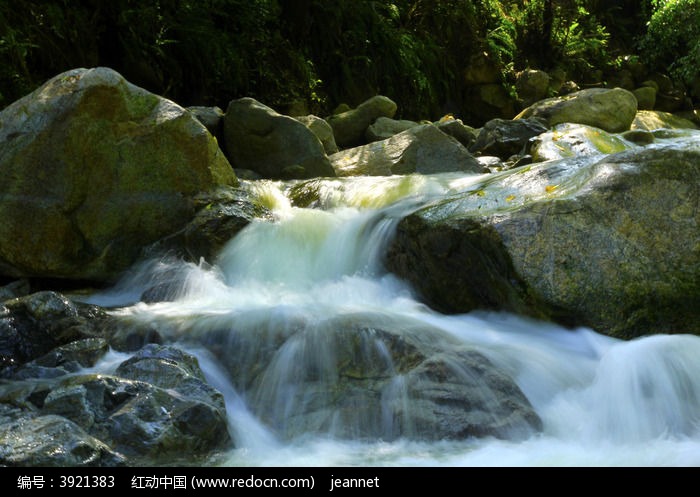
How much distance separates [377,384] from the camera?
388 centimetres

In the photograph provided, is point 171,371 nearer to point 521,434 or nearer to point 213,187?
point 521,434

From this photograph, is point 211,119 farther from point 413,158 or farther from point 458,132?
point 458,132

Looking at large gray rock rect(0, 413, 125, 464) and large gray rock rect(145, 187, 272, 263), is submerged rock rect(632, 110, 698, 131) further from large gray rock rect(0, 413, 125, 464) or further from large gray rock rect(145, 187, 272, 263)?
large gray rock rect(0, 413, 125, 464)

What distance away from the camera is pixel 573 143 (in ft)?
28.4

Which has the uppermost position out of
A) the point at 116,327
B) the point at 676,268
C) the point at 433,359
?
the point at 676,268

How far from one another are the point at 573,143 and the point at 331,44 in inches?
242

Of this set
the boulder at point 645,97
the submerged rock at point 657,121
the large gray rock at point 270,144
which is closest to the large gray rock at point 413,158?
the large gray rock at point 270,144

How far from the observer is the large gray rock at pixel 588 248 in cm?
447

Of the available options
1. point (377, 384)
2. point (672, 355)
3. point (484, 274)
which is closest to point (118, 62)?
point (484, 274)

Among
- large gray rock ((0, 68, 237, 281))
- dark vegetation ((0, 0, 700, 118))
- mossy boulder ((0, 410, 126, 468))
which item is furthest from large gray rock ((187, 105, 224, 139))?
mossy boulder ((0, 410, 126, 468))

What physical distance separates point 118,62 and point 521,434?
870cm

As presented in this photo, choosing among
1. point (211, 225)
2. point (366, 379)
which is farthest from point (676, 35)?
point (366, 379)

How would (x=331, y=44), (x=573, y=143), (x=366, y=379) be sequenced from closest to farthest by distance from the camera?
(x=366, y=379) → (x=573, y=143) → (x=331, y=44)

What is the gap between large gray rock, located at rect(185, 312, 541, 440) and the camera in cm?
363
